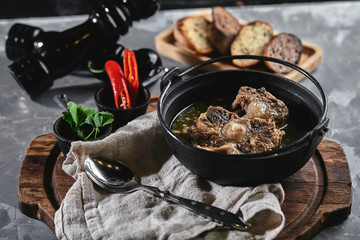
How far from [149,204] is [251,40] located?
2.04m

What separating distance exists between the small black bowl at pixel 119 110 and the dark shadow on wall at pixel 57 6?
2520mm

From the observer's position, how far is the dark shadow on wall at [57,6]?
→ 5.15 metres

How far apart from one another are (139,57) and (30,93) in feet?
2.85

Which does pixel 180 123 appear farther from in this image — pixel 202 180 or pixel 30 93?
pixel 30 93

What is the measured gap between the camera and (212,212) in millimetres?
2051

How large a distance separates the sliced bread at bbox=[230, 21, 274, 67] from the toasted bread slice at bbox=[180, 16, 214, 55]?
0.24 meters

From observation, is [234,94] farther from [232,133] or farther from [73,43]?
[73,43]

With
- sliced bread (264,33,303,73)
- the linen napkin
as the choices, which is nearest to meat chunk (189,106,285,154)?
the linen napkin

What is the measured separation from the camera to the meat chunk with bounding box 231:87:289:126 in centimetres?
246

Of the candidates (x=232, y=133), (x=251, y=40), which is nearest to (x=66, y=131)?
(x=232, y=133)

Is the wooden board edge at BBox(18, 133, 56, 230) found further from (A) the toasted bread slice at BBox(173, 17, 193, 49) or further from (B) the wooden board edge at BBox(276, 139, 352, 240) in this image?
(A) the toasted bread slice at BBox(173, 17, 193, 49)

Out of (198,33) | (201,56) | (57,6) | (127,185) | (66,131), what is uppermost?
(66,131)

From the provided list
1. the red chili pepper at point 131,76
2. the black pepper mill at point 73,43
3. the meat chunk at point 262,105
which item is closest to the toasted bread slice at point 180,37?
the black pepper mill at point 73,43

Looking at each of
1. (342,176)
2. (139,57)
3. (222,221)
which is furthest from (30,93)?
(342,176)
